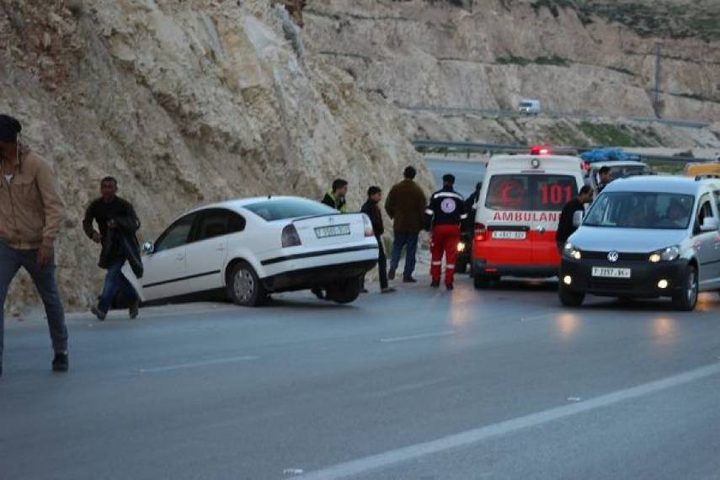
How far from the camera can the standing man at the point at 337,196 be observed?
24000 millimetres

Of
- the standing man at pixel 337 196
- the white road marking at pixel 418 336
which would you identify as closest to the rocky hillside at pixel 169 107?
the standing man at pixel 337 196

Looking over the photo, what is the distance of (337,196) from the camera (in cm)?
2409

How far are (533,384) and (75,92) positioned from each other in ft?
48.8

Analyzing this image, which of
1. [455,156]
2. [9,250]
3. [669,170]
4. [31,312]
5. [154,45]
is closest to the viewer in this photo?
[9,250]

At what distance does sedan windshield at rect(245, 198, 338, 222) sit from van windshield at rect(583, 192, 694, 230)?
3.71 metres

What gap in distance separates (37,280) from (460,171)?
2454 inches

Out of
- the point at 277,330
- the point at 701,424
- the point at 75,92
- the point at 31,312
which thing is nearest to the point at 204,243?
the point at 31,312

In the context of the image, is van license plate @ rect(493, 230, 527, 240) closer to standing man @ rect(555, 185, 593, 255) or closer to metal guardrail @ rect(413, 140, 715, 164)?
standing man @ rect(555, 185, 593, 255)

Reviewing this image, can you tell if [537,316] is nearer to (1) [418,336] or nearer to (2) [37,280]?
(1) [418,336]

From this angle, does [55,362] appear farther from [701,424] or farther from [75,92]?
[75,92]

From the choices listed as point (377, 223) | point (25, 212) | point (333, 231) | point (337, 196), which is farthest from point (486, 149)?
point (25, 212)

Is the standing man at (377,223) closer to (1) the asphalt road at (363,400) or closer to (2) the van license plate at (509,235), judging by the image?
(2) the van license plate at (509,235)

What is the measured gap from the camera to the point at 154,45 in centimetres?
2959

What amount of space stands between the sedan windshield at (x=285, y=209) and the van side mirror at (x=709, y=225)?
488 cm
